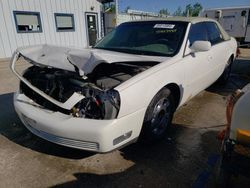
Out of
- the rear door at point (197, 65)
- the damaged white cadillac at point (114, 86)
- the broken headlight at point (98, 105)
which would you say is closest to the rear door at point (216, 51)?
the rear door at point (197, 65)

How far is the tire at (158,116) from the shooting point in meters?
2.63

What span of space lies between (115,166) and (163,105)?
0.98 m

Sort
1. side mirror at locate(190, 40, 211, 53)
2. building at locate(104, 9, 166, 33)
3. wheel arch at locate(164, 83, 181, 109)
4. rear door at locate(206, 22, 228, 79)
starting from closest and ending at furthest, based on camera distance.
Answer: wheel arch at locate(164, 83, 181, 109) < side mirror at locate(190, 40, 211, 53) < rear door at locate(206, 22, 228, 79) < building at locate(104, 9, 166, 33)

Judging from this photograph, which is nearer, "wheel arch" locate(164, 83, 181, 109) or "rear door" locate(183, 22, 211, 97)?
"wheel arch" locate(164, 83, 181, 109)

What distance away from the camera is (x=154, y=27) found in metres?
3.70

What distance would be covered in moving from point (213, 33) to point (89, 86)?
322 cm

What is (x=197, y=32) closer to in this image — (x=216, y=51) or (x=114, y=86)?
(x=216, y=51)

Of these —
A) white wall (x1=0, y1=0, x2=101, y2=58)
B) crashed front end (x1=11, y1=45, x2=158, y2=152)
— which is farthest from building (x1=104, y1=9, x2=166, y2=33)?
crashed front end (x1=11, y1=45, x2=158, y2=152)

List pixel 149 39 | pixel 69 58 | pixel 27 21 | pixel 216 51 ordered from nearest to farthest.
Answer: pixel 69 58 < pixel 149 39 < pixel 216 51 < pixel 27 21

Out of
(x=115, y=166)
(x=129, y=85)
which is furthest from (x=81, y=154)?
(x=129, y=85)

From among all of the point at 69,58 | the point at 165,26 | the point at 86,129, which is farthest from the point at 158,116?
the point at 165,26

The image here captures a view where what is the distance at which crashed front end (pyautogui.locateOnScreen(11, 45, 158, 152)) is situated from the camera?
2.18 meters

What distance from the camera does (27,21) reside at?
34.1ft

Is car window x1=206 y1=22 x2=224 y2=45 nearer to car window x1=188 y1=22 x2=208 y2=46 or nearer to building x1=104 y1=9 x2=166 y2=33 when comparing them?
car window x1=188 y1=22 x2=208 y2=46
